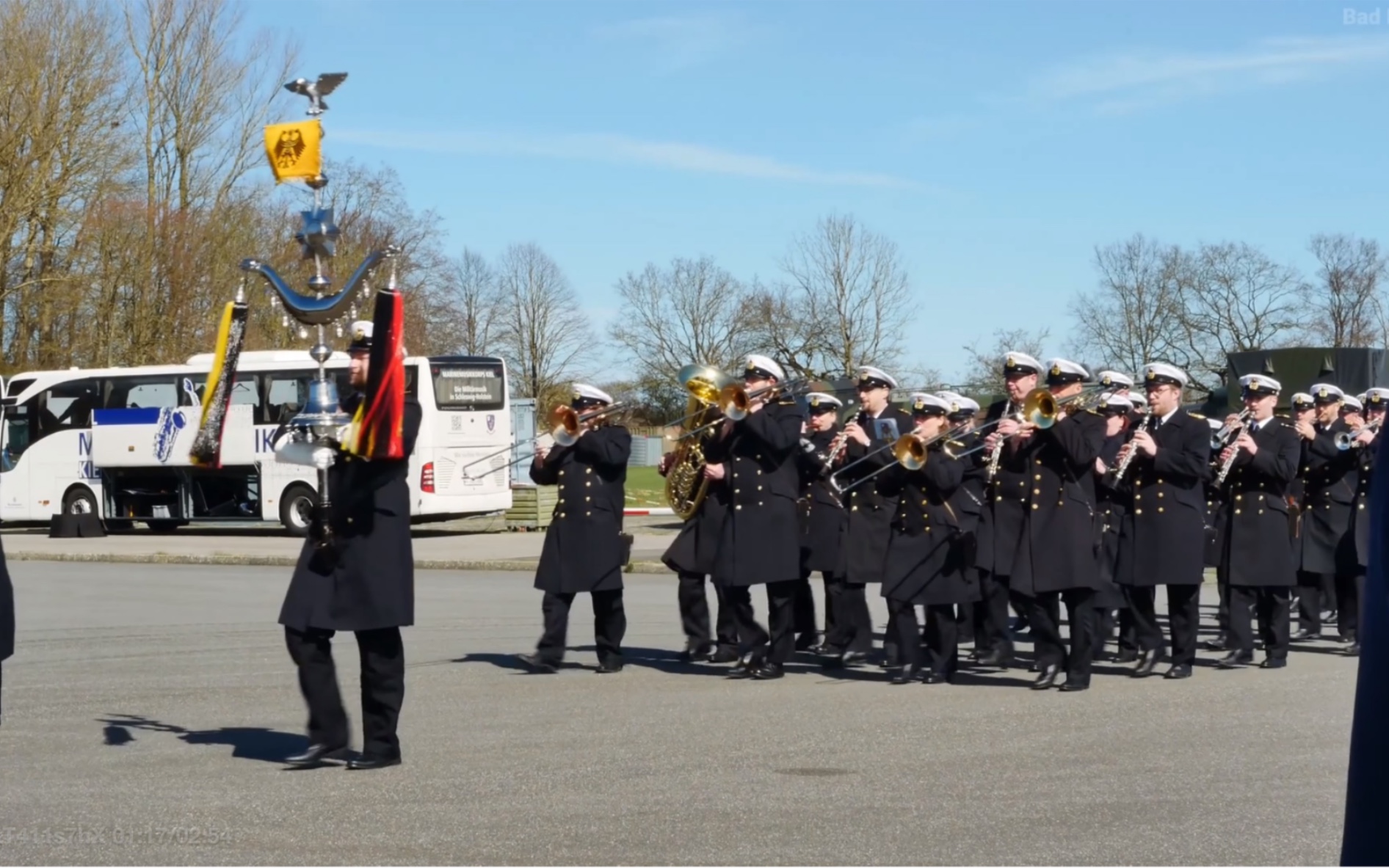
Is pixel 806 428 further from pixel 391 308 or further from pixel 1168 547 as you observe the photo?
pixel 391 308

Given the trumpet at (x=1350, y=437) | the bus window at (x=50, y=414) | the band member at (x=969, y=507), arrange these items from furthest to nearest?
the bus window at (x=50, y=414)
the trumpet at (x=1350, y=437)
the band member at (x=969, y=507)

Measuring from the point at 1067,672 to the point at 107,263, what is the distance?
3207cm

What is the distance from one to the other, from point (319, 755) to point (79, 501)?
26932 millimetres

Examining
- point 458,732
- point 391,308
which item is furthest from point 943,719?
point 391,308

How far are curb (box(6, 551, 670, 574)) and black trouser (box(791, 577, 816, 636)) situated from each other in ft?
28.4

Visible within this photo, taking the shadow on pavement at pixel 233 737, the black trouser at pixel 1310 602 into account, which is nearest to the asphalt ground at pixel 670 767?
the shadow on pavement at pixel 233 737

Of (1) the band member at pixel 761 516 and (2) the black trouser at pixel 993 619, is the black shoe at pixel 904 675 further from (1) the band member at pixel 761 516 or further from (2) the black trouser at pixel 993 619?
(2) the black trouser at pixel 993 619

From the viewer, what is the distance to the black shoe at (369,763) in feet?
25.3

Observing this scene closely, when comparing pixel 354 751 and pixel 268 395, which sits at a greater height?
pixel 268 395

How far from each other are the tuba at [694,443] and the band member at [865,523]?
945mm

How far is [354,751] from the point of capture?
808 cm

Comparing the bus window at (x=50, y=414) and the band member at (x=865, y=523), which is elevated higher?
the bus window at (x=50, y=414)

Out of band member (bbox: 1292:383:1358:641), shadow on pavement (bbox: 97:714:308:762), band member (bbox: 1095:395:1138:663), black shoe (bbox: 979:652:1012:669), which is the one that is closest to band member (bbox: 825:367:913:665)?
black shoe (bbox: 979:652:1012:669)

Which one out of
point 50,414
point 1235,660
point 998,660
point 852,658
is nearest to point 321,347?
point 852,658
